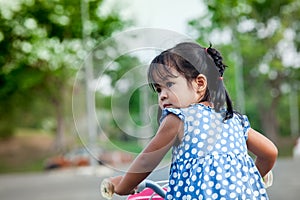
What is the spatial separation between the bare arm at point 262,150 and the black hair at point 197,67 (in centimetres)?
11

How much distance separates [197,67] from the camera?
1396 millimetres

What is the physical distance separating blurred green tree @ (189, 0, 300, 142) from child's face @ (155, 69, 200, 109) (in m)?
17.3

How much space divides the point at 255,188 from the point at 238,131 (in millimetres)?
149

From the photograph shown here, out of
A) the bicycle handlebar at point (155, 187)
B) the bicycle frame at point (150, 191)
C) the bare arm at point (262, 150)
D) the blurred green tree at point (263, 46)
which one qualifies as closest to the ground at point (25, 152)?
the blurred green tree at point (263, 46)

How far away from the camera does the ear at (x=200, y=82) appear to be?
4.56ft

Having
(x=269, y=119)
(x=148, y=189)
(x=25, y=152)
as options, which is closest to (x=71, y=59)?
(x=25, y=152)

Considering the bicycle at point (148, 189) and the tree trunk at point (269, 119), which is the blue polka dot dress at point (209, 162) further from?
the tree trunk at point (269, 119)

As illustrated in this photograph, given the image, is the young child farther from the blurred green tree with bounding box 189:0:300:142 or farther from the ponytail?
the blurred green tree with bounding box 189:0:300:142

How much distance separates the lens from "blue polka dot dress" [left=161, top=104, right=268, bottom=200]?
1337 mm

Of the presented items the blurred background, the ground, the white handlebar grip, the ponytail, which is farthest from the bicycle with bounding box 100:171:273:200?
the ground

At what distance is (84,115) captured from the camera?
1782mm

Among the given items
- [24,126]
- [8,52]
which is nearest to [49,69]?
[8,52]

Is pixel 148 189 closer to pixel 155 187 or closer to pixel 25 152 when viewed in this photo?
pixel 155 187

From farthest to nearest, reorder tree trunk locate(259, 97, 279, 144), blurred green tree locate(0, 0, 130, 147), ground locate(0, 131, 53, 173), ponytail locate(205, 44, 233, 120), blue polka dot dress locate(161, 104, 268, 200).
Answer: tree trunk locate(259, 97, 279, 144)
ground locate(0, 131, 53, 173)
blurred green tree locate(0, 0, 130, 147)
ponytail locate(205, 44, 233, 120)
blue polka dot dress locate(161, 104, 268, 200)
